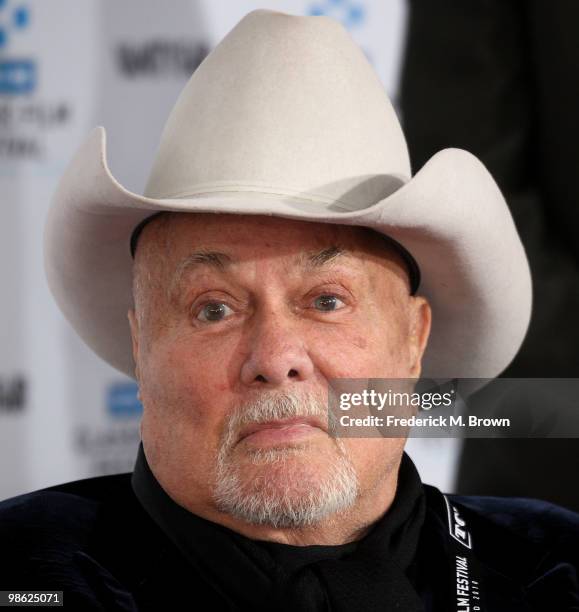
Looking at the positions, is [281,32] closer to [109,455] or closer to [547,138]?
[547,138]

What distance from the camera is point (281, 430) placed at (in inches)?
69.0

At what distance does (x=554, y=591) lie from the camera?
6.70 ft

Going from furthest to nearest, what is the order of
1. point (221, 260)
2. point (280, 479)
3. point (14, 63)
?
point (14, 63) < point (221, 260) < point (280, 479)

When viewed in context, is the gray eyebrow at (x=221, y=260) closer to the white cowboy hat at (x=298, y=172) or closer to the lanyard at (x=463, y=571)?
the white cowboy hat at (x=298, y=172)

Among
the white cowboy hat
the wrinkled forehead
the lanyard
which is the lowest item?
the lanyard

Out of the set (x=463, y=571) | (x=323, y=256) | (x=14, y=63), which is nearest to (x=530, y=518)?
(x=463, y=571)

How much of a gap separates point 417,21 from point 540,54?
32 cm

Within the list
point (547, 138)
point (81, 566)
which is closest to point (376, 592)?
point (81, 566)

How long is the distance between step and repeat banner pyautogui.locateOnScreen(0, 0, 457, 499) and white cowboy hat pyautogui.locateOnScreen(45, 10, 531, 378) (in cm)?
107

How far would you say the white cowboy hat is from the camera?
6.13 feet

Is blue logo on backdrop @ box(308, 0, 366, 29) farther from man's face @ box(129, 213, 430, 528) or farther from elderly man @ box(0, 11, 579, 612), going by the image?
man's face @ box(129, 213, 430, 528)

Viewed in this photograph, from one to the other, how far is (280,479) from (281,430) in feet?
0.24

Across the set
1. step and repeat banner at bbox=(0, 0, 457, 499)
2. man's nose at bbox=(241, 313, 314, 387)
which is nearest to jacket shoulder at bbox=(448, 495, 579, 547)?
man's nose at bbox=(241, 313, 314, 387)

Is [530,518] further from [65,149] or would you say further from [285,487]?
[65,149]
